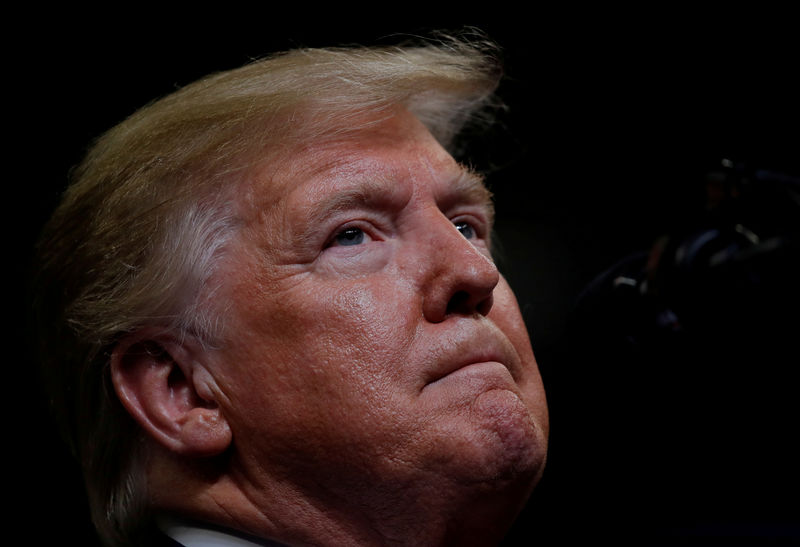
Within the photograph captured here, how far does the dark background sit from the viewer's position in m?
1.71

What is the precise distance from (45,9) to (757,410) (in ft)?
5.94

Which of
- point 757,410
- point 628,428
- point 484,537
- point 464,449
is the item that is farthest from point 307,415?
point 757,410

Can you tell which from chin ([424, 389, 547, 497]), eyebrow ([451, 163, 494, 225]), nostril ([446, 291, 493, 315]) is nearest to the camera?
chin ([424, 389, 547, 497])

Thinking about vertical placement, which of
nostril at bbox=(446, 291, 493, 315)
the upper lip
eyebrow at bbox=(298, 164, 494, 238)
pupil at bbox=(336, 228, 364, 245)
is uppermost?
eyebrow at bbox=(298, 164, 494, 238)

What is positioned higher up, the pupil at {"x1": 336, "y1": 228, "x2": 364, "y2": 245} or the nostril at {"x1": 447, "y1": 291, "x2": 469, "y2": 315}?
the pupil at {"x1": 336, "y1": 228, "x2": 364, "y2": 245}

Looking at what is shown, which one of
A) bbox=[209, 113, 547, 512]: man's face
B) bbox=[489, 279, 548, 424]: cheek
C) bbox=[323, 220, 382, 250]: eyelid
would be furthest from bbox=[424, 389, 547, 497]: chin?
bbox=[323, 220, 382, 250]: eyelid

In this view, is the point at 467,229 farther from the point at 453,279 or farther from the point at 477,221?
the point at 453,279

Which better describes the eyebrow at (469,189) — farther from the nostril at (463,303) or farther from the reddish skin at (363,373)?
the nostril at (463,303)

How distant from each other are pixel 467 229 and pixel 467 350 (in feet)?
1.30

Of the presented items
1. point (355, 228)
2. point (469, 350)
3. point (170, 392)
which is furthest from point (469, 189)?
point (170, 392)

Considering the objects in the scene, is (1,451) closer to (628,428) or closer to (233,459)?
(233,459)

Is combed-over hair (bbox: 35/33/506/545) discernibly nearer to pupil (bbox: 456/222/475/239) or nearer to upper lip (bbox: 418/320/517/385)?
pupil (bbox: 456/222/475/239)

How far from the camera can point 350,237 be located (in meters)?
1.34

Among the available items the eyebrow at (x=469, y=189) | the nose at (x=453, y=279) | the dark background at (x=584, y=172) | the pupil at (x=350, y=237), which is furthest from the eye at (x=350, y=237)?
the dark background at (x=584, y=172)
